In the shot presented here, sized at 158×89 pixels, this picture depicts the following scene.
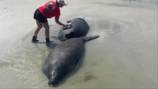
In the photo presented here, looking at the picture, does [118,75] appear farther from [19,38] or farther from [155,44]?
[19,38]

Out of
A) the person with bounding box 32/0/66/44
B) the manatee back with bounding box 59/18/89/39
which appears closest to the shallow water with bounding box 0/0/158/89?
the manatee back with bounding box 59/18/89/39

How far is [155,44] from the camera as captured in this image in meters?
8.85

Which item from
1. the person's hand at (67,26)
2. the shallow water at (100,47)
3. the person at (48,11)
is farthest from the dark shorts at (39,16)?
the person's hand at (67,26)

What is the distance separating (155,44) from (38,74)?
3.31 metres

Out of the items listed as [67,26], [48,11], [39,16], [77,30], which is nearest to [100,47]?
[77,30]

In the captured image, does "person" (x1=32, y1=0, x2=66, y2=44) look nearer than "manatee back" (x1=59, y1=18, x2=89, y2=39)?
Result: Yes

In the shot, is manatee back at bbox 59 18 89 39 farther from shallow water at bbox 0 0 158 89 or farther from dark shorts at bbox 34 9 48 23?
dark shorts at bbox 34 9 48 23

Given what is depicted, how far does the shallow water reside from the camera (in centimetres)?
751

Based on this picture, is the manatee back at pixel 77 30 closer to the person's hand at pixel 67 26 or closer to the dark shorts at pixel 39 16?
the person's hand at pixel 67 26

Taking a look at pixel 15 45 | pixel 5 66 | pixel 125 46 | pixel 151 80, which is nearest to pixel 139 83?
pixel 151 80

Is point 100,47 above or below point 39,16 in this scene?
below

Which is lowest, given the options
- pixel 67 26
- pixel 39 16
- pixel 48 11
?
pixel 67 26

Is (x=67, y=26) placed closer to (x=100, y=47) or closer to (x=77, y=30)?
(x=77, y=30)

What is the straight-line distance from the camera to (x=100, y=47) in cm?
912
